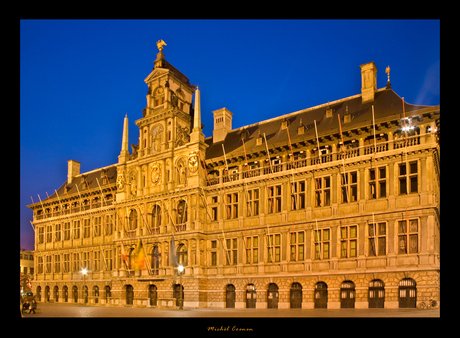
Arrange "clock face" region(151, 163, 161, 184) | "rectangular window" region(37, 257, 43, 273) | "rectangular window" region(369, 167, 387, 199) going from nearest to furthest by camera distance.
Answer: "rectangular window" region(369, 167, 387, 199) → "clock face" region(151, 163, 161, 184) → "rectangular window" region(37, 257, 43, 273)

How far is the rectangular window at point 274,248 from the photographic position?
40.3 metres

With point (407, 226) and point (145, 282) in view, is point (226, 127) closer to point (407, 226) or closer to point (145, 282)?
point (145, 282)

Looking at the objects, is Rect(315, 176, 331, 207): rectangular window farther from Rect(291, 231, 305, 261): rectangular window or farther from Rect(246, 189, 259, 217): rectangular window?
Rect(246, 189, 259, 217): rectangular window

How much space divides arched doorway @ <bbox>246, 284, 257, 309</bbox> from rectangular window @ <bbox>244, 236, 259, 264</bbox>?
2.09 meters

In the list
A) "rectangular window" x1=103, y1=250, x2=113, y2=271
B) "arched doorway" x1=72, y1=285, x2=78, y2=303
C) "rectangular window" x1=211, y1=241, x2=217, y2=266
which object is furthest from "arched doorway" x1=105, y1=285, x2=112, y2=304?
"rectangular window" x1=211, y1=241, x2=217, y2=266

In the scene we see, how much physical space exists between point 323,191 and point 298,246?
190 inches

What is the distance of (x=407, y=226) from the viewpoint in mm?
33562

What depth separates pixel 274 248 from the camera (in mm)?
40500

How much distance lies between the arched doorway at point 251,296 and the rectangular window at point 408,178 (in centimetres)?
1465

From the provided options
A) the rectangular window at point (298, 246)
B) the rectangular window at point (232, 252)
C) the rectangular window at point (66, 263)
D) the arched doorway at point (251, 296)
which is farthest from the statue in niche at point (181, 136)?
the rectangular window at point (66, 263)

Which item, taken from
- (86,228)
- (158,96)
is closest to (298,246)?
(158,96)

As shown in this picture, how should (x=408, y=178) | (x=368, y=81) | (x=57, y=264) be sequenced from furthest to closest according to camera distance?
(x=57, y=264)
(x=368, y=81)
(x=408, y=178)

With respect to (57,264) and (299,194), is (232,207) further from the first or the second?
(57,264)

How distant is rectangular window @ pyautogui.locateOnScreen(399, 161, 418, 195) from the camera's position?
3416cm
